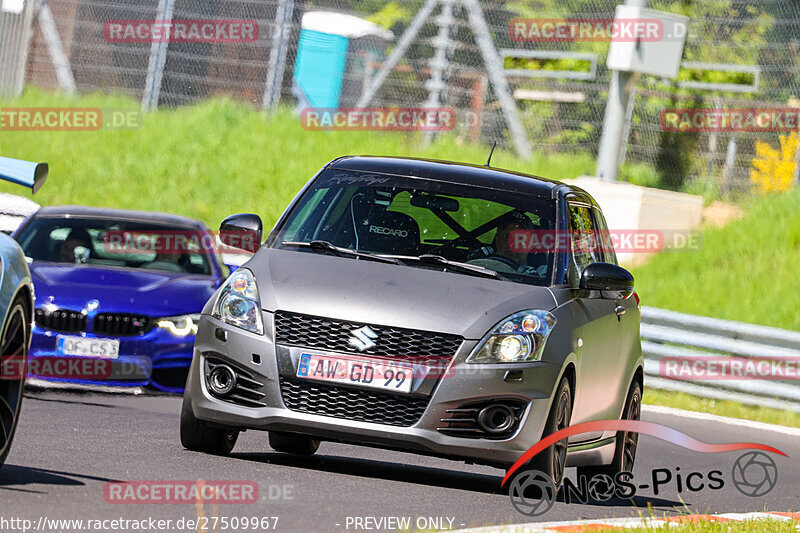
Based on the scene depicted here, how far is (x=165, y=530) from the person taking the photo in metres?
6.42

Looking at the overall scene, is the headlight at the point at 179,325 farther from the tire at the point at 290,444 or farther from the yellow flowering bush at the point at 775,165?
the yellow flowering bush at the point at 775,165

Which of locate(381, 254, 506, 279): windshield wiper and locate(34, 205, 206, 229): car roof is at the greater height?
locate(381, 254, 506, 279): windshield wiper

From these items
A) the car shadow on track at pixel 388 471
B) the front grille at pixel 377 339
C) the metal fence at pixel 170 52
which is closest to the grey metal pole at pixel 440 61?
the metal fence at pixel 170 52

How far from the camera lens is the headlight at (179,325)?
11750mm

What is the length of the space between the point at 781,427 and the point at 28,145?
14.5m

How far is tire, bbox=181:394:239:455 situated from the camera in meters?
8.49

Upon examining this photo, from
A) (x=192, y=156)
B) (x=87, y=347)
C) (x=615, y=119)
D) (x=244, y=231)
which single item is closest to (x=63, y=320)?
(x=87, y=347)

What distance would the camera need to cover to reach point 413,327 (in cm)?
781

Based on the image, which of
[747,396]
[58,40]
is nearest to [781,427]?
[747,396]

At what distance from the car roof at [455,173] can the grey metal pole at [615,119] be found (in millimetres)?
11933

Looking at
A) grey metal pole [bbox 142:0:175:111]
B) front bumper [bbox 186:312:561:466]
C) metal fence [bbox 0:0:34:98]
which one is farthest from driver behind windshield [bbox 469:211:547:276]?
metal fence [bbox 0:0:34:98]

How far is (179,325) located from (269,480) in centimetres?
395

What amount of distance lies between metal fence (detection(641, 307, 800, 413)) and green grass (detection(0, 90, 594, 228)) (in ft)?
23.7

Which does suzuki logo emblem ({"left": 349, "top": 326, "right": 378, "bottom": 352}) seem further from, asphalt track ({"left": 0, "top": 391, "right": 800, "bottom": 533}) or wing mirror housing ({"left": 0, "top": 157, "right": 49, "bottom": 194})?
wing mirror housing ({"left": 0, "top": 157, "right": 49, "bottom": 194})
